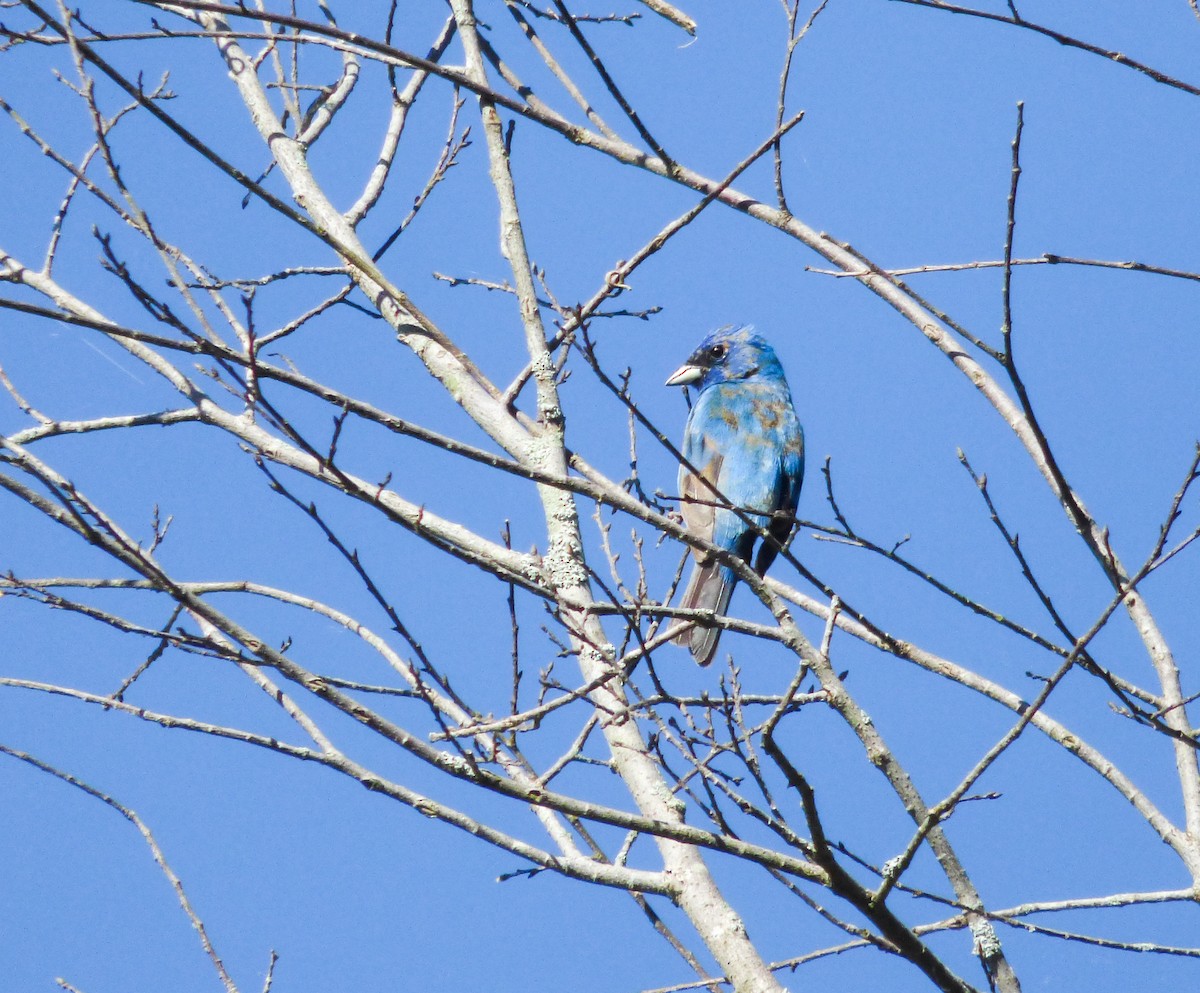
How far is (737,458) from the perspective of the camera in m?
6.07

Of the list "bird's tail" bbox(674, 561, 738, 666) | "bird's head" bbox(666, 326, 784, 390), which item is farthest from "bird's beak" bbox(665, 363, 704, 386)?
"bird's tail" bbox(674, 561, 738, 666)

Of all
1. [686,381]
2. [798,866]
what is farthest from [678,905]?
[686,381]

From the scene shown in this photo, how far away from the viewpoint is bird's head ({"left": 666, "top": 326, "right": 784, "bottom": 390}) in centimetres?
680

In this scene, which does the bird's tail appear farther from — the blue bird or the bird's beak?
the bird's beak

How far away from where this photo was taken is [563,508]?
11.4 ft

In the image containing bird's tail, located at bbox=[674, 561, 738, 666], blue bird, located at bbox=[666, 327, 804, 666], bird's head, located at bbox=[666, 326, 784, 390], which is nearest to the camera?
bird's tail, located at bbox=[674, 561, 738, 666]

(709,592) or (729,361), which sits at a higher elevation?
(729,361)

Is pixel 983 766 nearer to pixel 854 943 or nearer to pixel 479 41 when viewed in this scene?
pixel 854 943

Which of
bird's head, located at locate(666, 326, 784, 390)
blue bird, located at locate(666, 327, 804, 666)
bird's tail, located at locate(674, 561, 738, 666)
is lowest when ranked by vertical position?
bird's tail, located at locate(674, 561, 738, 666)

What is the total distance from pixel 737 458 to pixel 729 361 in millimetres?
1019

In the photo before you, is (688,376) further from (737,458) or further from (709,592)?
(709,592)

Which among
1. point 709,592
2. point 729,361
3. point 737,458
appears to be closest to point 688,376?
point 729,361

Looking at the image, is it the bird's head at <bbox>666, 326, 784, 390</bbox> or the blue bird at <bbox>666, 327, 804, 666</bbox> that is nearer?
the blue bird at <bbox>666, 327, 804, 666</bbox>

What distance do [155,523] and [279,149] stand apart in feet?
4.50
